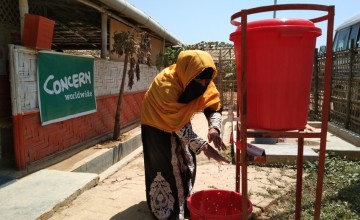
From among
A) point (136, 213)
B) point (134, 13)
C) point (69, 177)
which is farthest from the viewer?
point (134, 13)

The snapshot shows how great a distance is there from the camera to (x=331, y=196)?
336cm

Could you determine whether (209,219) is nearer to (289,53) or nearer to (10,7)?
(289,53)

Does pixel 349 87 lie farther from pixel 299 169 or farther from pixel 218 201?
pixel 218 201

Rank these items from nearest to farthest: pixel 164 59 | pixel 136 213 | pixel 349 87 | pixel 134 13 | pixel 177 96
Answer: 1. pixel 177 96
2. pixel 136 213
3. pixel 349 87
4. pixel 134 13
5. pixel 164 59

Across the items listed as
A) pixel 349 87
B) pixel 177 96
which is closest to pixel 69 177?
pixel 177 96

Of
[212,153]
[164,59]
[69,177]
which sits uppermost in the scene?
[164,59]

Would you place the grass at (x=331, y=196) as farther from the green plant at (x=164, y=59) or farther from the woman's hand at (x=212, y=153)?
the green plant at (x=164, y=59)

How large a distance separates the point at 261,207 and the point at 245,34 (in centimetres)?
200

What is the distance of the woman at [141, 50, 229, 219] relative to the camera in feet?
7.76

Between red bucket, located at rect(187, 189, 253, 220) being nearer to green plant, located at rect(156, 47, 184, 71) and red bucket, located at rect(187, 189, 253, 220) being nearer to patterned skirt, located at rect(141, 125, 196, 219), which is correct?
patterned skirt, located at rect(141, 125, 196, 219)

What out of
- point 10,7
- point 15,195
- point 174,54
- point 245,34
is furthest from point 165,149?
point 174,54

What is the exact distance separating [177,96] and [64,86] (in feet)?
10.4

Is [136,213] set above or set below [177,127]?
below

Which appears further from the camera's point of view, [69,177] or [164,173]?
[69,177]
